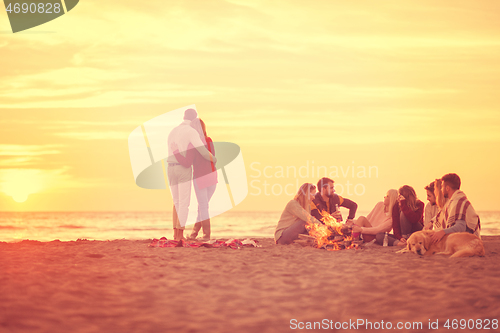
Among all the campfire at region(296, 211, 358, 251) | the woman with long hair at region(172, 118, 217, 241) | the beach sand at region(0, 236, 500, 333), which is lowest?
the campfire at region(296, 211, 358, 251)

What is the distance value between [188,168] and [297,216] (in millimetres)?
2134

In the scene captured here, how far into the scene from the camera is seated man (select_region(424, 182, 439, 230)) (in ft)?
28.8

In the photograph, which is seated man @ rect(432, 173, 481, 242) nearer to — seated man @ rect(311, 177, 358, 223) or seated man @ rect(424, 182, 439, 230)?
seated man @ rect(424, 182, 439, 230)

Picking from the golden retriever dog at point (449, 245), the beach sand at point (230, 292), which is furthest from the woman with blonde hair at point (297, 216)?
the beach sand at point (230, 292)

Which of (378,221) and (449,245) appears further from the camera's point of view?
(378,221)

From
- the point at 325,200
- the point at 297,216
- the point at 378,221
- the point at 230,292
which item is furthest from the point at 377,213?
the point at 230,292

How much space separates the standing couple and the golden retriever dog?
3598 millimetres

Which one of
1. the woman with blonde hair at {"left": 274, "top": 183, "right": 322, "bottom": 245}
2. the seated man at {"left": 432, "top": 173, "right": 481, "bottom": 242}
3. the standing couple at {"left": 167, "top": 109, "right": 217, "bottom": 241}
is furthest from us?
the woman with blonde hair at {"left": 274, "top": 183, "right": 322, "bottom": 245}

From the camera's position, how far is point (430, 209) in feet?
29.8

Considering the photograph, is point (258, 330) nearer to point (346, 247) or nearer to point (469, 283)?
point (469, 283)

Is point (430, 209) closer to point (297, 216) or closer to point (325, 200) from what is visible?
point (325, 200)

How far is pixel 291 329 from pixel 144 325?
1.00 metres

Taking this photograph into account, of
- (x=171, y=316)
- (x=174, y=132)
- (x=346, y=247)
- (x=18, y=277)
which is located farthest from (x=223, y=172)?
(x=171, y=316)

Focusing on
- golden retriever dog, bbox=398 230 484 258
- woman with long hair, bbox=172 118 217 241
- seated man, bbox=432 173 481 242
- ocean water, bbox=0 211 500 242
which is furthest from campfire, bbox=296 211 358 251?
ocean water, bbox=0 211 500 242
